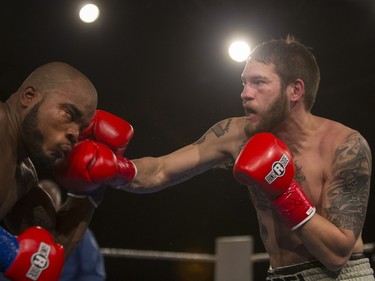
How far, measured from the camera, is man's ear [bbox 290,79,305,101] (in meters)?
2.02

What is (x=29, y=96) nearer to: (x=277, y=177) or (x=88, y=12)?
(x=277, y=177)

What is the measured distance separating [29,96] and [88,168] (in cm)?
27

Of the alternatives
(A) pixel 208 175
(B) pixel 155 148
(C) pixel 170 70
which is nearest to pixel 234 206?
(A) pixel 208 175

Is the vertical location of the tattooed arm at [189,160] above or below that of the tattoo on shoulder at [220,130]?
below

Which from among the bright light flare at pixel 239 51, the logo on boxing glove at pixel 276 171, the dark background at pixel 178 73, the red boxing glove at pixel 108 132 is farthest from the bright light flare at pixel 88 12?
the logo on boxing glove at pixel 276 171

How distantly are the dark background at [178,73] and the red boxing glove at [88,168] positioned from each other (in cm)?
304

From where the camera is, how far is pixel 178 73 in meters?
6.05

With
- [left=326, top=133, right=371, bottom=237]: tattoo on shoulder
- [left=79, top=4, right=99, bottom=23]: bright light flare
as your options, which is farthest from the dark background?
[left=326, top=133, right=371, bottom=237]: tattoo on shoulder

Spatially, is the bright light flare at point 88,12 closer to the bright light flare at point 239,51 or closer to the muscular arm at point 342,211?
the bright light flare at point 239,51

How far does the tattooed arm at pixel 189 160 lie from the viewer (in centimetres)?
210

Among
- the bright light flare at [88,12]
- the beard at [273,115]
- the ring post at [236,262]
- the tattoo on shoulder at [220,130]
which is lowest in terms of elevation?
the ring post at [236,262]

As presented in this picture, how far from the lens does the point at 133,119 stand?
6648 millimetres

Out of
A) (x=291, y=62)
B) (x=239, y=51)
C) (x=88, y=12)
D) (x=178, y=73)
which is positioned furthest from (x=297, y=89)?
(x=178, y=73)

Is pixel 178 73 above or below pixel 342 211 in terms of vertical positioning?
above
